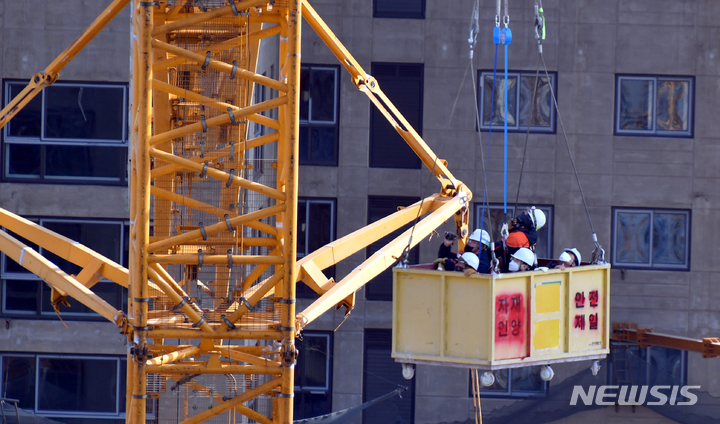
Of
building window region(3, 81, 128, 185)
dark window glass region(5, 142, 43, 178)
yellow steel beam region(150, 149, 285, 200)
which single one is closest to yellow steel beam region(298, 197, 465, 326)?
yellow steel beam region(150, 149, 285, 200)

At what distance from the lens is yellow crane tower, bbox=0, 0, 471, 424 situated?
548 inches

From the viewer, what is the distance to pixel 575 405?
76.7ft

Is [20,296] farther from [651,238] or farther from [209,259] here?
[651,238]

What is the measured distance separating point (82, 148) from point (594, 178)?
15.2m

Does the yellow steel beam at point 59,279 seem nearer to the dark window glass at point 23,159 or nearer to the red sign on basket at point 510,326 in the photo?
the red sign on basket at point 510,326

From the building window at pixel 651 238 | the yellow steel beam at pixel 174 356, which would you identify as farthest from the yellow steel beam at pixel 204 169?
the building window at pixel 651 238

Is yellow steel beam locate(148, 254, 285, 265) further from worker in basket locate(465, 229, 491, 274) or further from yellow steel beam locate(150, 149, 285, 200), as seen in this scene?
worker in basket locate(465, 229, 491, 274)

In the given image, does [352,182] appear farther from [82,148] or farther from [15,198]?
[15,198]

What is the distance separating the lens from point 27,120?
89.1 ft

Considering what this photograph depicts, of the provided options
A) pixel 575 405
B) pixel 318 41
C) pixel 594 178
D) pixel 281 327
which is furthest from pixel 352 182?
pixel 281 327

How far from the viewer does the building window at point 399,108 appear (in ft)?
88.8

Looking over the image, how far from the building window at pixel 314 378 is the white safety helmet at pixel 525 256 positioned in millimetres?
12630

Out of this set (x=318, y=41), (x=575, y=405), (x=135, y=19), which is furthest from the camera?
(x=318, y=41)

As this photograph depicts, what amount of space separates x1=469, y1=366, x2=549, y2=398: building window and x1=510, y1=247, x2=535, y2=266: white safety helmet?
1236 cm
